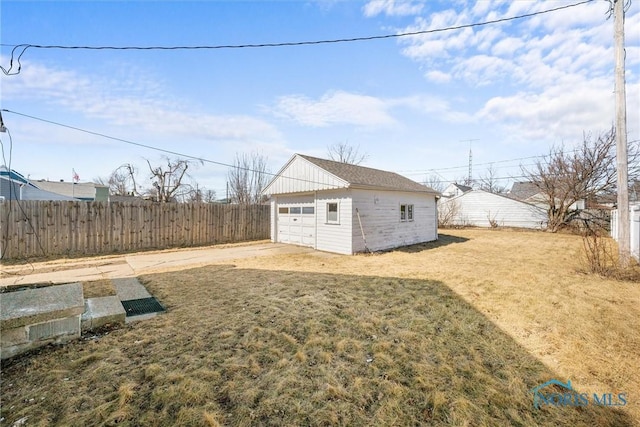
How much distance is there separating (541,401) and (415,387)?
100 cm

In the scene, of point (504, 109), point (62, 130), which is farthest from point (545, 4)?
point (62, 130)

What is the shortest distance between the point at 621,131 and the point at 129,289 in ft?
37.1

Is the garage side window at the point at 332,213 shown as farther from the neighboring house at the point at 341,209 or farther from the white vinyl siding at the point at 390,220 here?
the white vinyl siding at the point at 390,220

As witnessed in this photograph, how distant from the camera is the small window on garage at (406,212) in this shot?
38.7 feet

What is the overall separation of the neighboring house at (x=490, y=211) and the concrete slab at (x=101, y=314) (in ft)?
80.3

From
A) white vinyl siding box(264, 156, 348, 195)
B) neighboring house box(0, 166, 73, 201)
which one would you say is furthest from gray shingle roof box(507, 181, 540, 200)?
neighboring house box(0, 166, 73, 201)

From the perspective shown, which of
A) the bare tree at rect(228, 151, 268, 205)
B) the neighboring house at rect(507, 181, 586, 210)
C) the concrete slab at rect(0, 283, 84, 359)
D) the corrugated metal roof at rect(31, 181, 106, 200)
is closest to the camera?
the concrete slab at rect(0, 283, 84, 359)

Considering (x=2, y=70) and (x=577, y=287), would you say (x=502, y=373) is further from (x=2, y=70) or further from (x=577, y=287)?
(x=2, y=70)

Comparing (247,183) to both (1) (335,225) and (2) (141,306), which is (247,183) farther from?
(2) (141,306)

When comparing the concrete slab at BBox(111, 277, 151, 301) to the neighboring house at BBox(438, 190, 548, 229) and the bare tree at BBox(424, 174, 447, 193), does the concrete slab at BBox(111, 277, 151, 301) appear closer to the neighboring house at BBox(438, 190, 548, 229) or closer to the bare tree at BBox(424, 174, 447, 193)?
the neighboring house at BBox(438, 190, 548, 229)

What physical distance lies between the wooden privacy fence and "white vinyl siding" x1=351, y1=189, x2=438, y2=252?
20.7 ft

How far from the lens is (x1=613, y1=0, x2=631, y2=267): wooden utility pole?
614 cm

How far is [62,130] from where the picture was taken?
27.5 feet

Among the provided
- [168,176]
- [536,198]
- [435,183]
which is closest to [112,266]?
[168,176]
